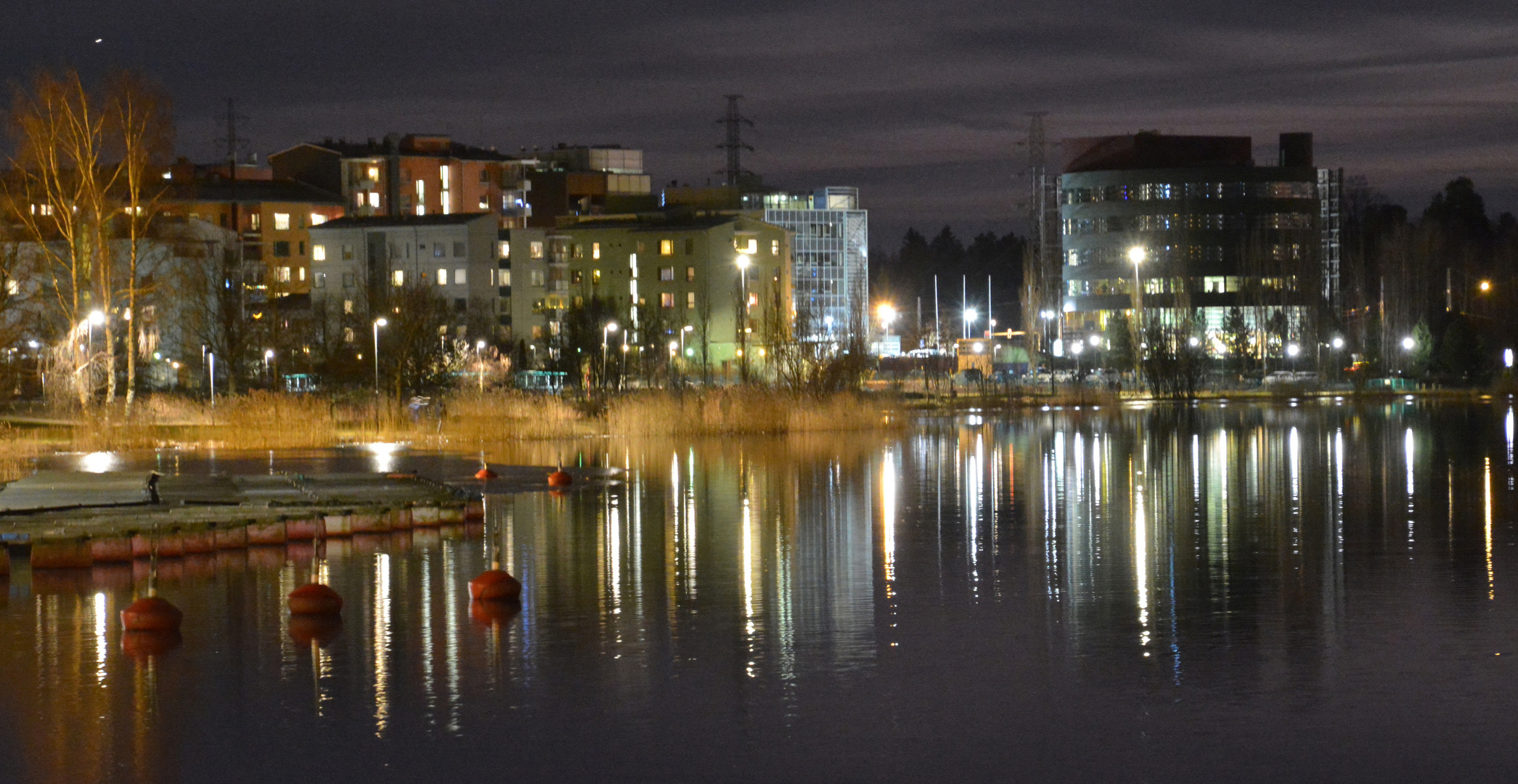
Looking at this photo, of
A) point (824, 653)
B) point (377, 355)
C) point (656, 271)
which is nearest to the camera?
point (824, 653)

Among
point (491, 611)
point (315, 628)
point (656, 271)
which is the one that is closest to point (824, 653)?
point (491, 611)

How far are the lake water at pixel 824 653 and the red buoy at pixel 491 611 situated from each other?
10cm

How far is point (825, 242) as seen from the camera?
169 m

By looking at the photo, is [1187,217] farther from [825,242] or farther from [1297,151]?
[825,242]

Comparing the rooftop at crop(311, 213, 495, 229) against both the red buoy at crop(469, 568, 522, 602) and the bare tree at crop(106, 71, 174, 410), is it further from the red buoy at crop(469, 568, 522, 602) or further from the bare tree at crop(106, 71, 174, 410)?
the red buoy at crop(469, 568, 522, 602)

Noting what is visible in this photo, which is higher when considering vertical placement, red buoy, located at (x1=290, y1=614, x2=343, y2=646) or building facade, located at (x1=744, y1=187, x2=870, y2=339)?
building facade, located at (x1=744, y1=187, x2=870, y2=339)

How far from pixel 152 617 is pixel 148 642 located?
0.48 meters

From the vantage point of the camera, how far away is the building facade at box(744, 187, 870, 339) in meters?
164

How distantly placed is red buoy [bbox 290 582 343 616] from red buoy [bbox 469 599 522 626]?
1.28 metres

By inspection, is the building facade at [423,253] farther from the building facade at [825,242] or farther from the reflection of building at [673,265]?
the building facade at [825,242]

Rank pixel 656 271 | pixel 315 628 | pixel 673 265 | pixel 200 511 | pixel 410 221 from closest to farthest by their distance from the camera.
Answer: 1. pixel 315 628
2. pixel 200 511
3. pixel 410 221
4. pixel 673 265
5. pixel 656 271

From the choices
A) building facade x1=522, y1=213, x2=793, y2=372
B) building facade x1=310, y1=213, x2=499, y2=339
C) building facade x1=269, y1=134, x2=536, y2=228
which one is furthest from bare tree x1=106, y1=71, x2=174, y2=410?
building facade x1=269, y1=134, x2=536, y2=228

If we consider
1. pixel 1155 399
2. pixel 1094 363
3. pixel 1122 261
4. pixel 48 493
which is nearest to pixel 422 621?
→ pixel 48 493

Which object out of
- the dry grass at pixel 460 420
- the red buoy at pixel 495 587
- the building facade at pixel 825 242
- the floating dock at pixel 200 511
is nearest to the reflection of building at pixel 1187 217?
the building facade at pixel 825 242
